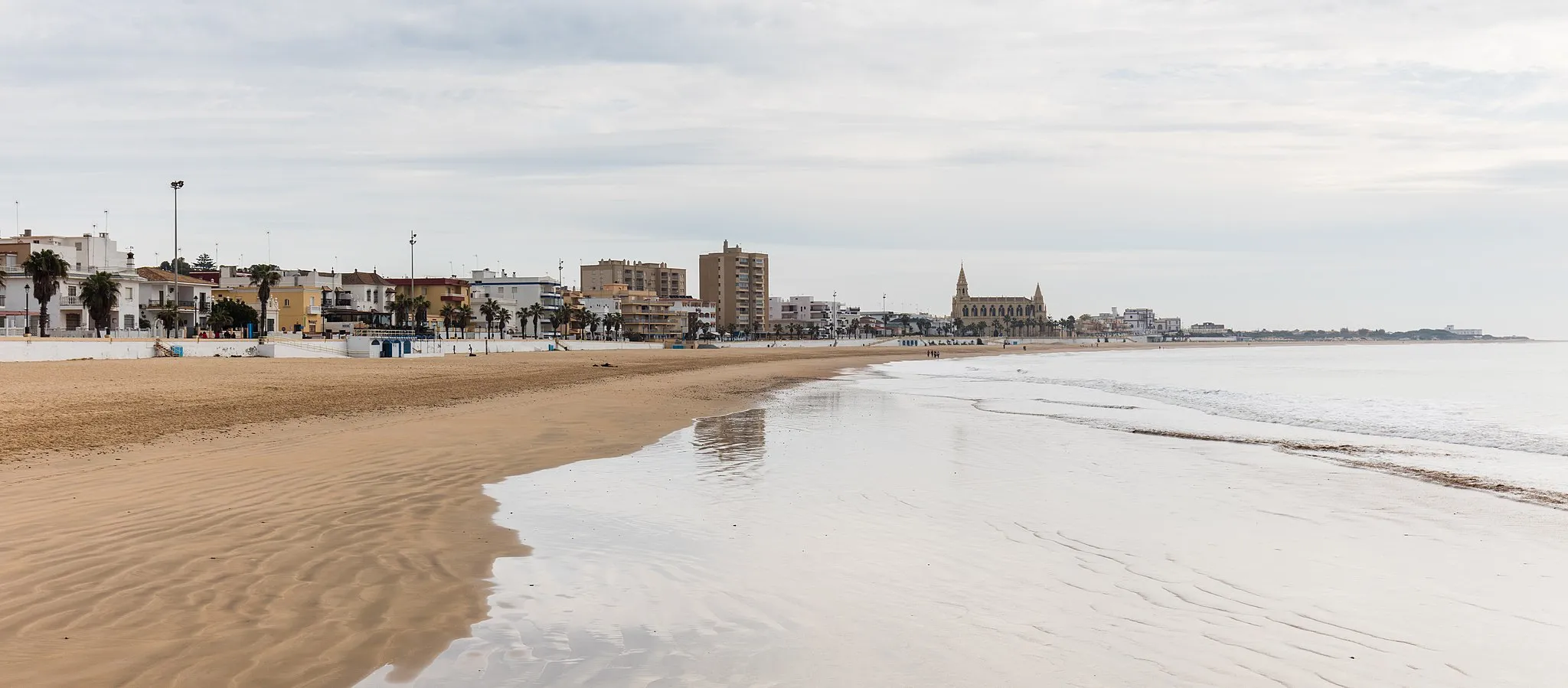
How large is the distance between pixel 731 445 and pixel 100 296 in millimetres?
60490

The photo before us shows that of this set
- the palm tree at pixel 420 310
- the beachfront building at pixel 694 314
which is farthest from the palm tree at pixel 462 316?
the beachfront building at pixel 694 314

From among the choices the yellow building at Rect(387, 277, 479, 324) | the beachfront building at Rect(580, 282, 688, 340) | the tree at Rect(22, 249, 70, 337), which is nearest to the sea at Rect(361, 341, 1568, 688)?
the tree at Rect(22, 249, 70, 337)

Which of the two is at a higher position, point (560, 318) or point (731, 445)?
point (560, 318)

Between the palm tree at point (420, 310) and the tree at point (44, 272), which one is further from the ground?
the tree at point (44, 272)

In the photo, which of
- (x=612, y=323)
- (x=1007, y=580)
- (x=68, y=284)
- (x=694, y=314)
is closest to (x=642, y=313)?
(x=612, y=323)

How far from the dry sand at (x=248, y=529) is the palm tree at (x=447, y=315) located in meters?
85.2

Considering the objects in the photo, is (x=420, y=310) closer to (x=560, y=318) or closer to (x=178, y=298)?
(x=178, y=298)

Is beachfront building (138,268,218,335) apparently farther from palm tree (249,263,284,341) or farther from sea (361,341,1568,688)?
sea (361,341,1568,688)

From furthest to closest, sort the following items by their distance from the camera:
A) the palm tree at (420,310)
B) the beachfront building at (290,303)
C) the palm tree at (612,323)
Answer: the palm tree at (612,323)
the palm tree at (420,310)
the beachfront building at (290,303)

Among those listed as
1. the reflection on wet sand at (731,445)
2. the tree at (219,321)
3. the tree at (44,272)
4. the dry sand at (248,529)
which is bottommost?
the reflection on wet sand at (731,445)

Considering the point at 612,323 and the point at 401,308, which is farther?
the point at 612,323

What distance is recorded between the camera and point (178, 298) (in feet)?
247

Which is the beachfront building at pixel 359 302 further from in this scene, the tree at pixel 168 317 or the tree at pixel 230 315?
the tree at pixel 168 317

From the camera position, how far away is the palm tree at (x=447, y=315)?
10550cm
